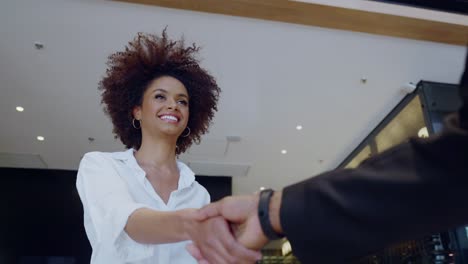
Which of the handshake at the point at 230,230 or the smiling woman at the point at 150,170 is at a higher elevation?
the smiling woman at the point at 150,170

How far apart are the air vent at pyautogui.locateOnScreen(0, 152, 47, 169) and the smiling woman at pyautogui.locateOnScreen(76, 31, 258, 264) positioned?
15.0 ft

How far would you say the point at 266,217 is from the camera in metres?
0.70

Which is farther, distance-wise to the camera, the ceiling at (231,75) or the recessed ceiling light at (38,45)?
the recessed ceiling light at (38,45)

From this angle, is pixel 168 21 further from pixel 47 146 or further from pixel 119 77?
pixel 47 146

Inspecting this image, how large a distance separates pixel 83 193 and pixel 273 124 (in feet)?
13.0

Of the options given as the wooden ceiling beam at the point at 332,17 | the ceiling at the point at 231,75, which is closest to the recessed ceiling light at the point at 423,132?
the ceiling at the point at 231,75

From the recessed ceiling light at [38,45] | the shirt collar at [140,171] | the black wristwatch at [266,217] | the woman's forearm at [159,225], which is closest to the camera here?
the black wristwatch at [266,217]

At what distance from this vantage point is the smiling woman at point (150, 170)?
0.92 m

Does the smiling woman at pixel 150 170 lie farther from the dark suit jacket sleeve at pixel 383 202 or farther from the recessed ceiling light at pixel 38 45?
the recessed ceiling light at pixel 38 45

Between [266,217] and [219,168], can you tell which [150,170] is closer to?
[266,217]

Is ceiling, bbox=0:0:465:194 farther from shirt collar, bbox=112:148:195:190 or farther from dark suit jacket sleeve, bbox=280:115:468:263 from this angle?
dark suit jacket sleeve, bbox=280:115:468:263

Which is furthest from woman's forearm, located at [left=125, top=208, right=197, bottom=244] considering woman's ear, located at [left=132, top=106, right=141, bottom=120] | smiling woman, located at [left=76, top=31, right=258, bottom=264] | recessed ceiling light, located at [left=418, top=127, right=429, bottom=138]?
recessed ceiling light, located at [left=418, top=127, right=429, bottom=138]

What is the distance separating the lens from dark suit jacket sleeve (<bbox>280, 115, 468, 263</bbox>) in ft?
1.82

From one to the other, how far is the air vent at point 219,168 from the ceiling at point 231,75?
4.5 inches
